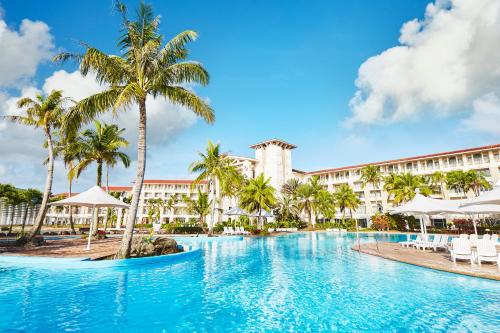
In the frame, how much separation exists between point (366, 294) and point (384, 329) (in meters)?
2.46

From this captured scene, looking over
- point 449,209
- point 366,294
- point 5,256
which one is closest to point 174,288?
point 366,294

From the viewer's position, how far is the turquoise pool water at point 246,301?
18.4 feet

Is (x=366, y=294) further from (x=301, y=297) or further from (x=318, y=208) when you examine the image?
(x=318, y=208)

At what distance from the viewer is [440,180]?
45.9 m

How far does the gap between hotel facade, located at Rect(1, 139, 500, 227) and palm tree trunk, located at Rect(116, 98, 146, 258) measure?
2227 cm

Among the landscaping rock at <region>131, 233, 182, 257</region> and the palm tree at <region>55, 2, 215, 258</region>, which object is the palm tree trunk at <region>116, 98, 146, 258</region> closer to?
the palm tree at <region>55, 2, 215, 258</region>

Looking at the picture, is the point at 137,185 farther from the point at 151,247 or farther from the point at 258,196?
the point at 258,196

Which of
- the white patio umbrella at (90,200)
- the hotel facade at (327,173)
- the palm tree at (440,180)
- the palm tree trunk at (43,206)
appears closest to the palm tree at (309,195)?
the hotel facade at (327,173)

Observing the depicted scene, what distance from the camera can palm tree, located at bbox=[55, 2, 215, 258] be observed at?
12094 millimetres

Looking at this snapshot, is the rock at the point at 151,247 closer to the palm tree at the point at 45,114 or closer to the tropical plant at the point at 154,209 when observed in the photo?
the palm tree at the point at 45,114

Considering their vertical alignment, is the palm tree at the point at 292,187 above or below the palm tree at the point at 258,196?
above

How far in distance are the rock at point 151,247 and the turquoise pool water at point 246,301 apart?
1.97 metres

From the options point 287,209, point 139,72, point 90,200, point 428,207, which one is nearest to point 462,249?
point 428,207

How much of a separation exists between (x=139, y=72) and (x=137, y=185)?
5.20 meters
